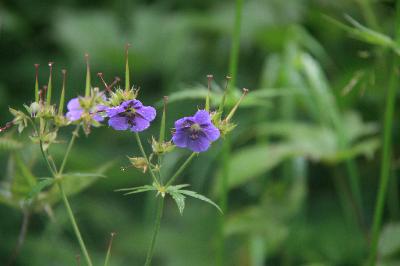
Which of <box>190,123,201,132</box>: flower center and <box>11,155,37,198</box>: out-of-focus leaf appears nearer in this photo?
<box>190,123,201,132</box>: flower center

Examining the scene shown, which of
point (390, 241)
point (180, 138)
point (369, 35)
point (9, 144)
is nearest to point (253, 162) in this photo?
point (390, 241)

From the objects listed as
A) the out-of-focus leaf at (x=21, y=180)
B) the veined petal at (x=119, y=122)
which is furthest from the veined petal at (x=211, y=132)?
the out-of-focus leaf at (x=21, y=180)

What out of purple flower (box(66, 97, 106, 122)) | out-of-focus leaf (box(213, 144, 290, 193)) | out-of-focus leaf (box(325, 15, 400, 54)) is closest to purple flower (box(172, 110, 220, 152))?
purple flower (box(66, 97, 106, 122))

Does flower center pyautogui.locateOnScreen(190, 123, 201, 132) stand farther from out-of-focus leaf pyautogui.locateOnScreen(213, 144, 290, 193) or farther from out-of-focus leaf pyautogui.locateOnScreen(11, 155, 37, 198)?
out-of-focus leaf pyautogui.locateOnScreen(213, 144, 290, 193)

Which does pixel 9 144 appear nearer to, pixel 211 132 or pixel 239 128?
pixel 211 132

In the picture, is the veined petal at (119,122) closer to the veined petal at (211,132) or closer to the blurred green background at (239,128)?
the veined petal at (211,132)

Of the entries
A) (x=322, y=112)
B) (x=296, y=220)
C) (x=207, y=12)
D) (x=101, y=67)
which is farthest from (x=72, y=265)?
(x=207, y=12)
